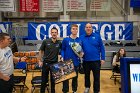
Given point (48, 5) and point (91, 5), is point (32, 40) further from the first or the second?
point (91, 5)

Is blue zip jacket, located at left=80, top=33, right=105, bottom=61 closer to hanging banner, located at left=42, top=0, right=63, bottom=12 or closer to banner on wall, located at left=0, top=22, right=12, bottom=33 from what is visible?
hanging banner, located at left=42, top=0, right=63, bottom=12

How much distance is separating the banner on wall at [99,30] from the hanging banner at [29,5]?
1172mm

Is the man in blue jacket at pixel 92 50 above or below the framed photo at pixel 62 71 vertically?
above

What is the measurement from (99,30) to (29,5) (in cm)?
354

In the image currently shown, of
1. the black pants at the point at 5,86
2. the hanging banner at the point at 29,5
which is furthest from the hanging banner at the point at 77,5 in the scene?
the black pants at the point at 5,86

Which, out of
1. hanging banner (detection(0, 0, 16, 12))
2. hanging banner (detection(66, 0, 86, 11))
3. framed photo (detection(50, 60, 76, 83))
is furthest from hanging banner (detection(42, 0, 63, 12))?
framed photo (detection(50, 60, 76, 83))

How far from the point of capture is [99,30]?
11266 mm

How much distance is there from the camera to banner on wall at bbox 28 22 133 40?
37.0ft

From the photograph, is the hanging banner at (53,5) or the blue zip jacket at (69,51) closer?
the blue zip jacket at (69,51)

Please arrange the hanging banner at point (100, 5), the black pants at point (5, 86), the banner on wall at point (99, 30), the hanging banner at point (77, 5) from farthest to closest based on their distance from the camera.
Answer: the hanging banner at point (100, 5) → the hanging banner at point (77, 5) → the banner on wall at point (99, 30) → the black pants at point (5, 86)

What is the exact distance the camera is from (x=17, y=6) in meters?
13.2

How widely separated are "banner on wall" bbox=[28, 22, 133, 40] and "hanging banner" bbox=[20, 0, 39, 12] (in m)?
1.17

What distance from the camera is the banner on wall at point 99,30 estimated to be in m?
11.3

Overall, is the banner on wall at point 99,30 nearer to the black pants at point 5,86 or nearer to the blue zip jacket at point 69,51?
the blue zip jacket at point 69,51
